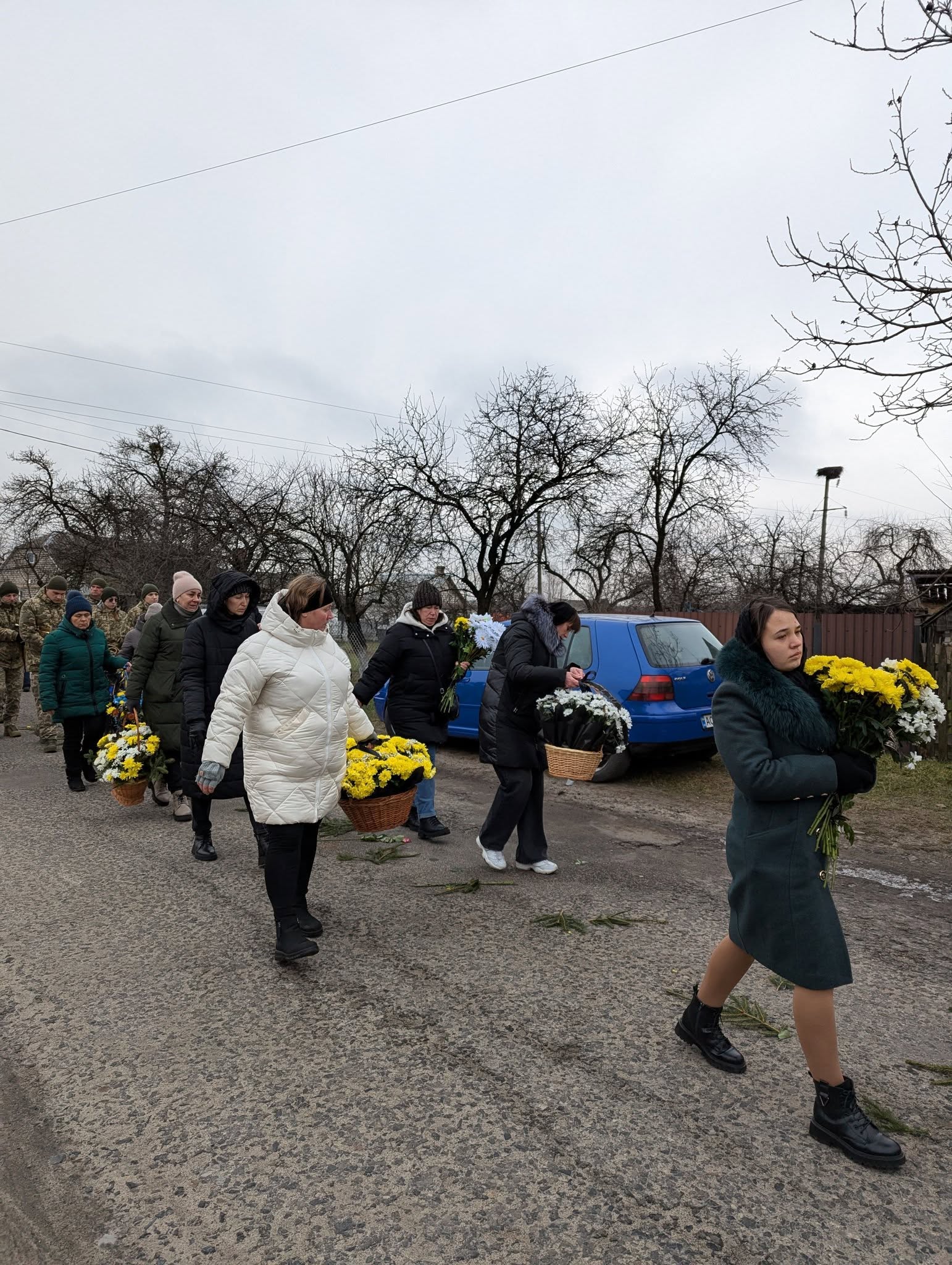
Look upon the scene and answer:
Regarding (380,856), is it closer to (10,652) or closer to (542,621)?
(542,621)

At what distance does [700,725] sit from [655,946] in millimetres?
4218

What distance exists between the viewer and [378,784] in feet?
16.1

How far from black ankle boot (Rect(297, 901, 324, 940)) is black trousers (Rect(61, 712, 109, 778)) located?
16.9 ft

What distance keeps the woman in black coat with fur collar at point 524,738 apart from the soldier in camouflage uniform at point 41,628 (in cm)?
738

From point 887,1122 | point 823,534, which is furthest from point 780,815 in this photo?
point 823,534

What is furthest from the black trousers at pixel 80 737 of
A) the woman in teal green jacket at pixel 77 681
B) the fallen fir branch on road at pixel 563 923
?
the fallen fir branch on road at pixel 563 923

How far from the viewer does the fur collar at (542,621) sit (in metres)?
5.83

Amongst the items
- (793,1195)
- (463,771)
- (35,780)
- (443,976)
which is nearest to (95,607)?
(35,780)

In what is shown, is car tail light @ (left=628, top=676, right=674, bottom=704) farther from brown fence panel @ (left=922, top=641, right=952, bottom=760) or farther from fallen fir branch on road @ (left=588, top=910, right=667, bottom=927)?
fallen fir branch on road @ (left=588, top=910, right=667, bottom=927)

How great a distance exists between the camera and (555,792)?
8.58 metres

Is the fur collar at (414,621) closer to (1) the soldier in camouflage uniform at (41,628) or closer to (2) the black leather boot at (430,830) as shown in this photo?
(2) the black leather boot at (430,830)

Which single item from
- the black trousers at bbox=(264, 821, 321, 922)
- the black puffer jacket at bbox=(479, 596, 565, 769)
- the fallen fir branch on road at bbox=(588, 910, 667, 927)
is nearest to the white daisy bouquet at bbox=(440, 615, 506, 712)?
the black puffer jacket at bbox=(479, 596, 565, 769)

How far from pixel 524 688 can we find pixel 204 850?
2572 millimetres

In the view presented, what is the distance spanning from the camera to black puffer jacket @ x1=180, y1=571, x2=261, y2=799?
230 inches
